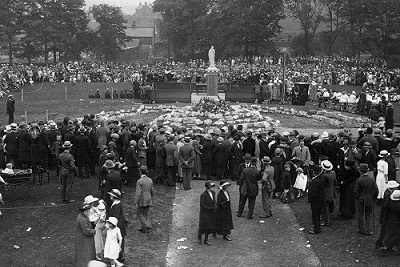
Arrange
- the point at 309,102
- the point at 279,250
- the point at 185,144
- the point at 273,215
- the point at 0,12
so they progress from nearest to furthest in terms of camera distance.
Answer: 1. the point at 279,250
2. the point at 273,215
3. the point at 185,144
4. the point at 309,102
5. the point at 0,12

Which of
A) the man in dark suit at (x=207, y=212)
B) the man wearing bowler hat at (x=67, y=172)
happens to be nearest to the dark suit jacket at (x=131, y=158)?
the man wearing bowler hat at (x=67, y=172)

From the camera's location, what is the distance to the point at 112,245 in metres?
11.5

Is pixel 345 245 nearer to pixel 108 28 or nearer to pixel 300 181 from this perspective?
pixel 300 181

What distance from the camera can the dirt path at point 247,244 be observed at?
13500 millimetres

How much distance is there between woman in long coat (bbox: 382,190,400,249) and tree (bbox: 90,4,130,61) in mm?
56830

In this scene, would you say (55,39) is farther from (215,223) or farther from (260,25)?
(215,223)

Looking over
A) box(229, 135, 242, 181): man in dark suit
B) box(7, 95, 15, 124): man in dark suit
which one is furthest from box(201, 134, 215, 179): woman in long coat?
box(7, 95, 15, 124): man in dark suit

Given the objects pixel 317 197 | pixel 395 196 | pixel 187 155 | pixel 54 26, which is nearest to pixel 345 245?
pixel 317 197

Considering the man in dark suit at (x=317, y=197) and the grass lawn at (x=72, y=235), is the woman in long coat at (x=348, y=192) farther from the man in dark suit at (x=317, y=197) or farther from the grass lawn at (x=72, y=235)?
the man in dark suit at (x=317, y=197)

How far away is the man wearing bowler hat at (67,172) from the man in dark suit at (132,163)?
2063 millimetres

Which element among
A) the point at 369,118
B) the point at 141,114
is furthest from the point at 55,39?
the point at 369,118

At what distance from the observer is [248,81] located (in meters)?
44.2

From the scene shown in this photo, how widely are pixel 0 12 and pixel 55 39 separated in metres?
5.76

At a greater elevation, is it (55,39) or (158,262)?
(55,39)
